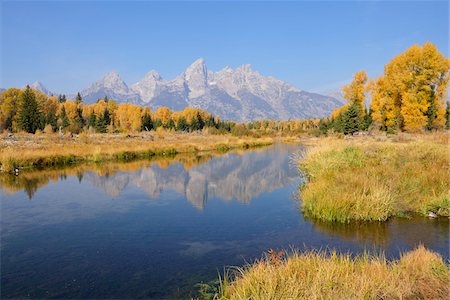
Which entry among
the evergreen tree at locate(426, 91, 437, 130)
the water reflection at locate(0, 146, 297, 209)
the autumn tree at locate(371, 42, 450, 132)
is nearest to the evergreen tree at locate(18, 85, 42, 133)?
the water reflection at locate(0, 146, 297, 209)

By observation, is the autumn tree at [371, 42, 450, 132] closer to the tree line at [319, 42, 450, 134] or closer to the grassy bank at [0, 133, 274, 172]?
the tree line at [319, 42, 450, 134]

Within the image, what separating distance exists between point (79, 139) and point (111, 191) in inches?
→ 1002

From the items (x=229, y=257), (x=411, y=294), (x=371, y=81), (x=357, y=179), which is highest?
(x=371, y=81)

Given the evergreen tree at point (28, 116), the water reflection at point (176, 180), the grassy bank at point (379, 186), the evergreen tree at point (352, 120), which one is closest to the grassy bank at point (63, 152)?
the water reflection at point (176, 180)

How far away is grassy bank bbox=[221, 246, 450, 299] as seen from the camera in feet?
16.1

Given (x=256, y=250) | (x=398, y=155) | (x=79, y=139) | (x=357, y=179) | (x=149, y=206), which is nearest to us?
(x=256, y=250)

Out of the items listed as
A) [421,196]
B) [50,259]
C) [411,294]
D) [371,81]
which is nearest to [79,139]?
[50,259]

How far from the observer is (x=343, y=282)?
517 centimetres

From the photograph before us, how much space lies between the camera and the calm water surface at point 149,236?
22.6ft

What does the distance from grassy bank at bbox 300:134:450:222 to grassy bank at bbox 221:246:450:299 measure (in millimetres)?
4890

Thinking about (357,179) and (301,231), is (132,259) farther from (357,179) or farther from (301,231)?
(357,179)

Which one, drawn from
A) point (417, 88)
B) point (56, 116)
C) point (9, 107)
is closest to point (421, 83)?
point (417, 88)

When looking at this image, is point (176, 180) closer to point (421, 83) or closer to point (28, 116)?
point (421, 83)

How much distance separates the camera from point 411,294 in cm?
498
